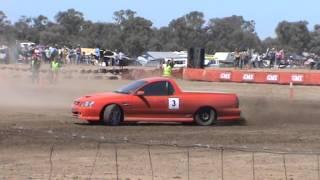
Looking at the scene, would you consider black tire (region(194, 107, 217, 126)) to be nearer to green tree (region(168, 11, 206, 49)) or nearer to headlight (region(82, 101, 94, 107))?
headlight (region(82, 101, 94, 107))

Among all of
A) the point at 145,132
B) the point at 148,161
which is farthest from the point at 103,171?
the point at 145,132

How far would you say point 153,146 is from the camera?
523 inches

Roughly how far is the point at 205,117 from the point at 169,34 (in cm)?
11391

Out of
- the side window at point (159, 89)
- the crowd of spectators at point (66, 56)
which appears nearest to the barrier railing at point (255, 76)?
the crowd of spectators at point (66, 56)

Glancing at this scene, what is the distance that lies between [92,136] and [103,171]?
4.70 meters

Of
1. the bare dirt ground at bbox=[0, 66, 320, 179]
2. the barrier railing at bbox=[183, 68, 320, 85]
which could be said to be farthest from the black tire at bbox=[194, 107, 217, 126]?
the barrier railing at bbox=[183, 68, 320, 85]

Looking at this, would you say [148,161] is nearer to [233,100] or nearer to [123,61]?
[233,100]

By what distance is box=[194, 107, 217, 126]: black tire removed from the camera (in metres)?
18.3

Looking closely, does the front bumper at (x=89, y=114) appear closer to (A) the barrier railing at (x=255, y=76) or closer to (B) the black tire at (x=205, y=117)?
(B) the black tire at (x=205, y=117)

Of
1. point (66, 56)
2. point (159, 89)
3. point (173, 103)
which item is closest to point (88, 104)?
point (159, 89)

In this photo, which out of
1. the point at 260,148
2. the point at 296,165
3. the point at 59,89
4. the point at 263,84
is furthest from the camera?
the point at 263,84

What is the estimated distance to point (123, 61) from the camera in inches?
2202

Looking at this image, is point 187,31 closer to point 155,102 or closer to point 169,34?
point 169,34

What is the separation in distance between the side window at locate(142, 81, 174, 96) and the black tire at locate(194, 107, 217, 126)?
0.88 m
